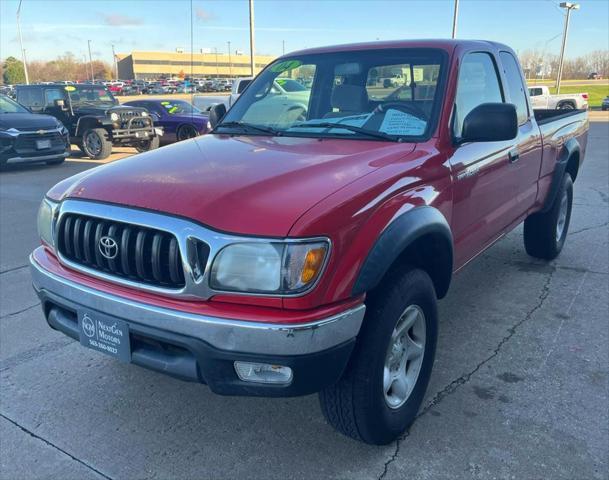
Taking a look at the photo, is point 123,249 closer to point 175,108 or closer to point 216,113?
point 216,113

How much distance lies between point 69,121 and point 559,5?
33.5 meters

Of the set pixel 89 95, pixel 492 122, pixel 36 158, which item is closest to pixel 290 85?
pixel 492 122

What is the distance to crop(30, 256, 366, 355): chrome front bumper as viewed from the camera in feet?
6.57

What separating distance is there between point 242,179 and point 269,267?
52 cm

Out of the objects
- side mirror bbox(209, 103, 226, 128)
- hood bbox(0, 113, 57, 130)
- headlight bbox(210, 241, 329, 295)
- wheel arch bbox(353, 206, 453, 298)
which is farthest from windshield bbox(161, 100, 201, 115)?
headlight bbox(210, 241, 329, 295)

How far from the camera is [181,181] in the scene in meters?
2.42

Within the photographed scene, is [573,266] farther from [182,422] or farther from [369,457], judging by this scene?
[182,422]

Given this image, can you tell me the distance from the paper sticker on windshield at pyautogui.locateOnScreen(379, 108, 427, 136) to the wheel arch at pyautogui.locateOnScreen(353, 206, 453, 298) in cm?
57

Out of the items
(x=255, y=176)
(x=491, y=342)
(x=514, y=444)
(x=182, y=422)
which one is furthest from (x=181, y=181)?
(x=491, y=342)

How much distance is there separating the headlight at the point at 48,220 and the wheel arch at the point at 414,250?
59.8 inches

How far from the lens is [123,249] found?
7.45 feet

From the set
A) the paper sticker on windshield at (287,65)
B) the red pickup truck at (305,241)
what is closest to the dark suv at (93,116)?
the paper sticker on windshield at (287,65)

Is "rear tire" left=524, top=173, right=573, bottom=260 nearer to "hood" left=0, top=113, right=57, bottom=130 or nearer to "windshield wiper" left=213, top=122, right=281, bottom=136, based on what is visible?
"windshield wiper" left=213, top=122, right=281, bottom=136

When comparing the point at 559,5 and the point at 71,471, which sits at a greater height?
the point at 559,5
